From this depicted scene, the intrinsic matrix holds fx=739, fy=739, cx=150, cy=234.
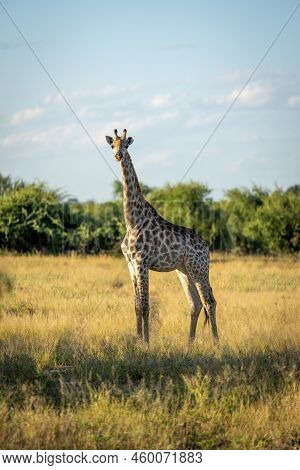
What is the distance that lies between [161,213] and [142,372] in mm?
24673

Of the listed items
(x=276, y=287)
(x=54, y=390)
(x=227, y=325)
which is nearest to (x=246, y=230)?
(x=276, y=287)

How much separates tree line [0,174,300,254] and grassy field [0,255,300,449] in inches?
539

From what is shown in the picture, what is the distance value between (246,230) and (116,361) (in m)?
24.9

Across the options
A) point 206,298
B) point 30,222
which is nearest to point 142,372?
point 206,298

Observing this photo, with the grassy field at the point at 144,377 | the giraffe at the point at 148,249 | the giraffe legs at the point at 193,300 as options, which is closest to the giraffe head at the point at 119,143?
the giraffe at the point at 148,249

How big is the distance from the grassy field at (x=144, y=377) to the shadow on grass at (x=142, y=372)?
0.02m

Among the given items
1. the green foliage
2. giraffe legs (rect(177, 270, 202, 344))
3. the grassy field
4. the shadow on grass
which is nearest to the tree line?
the green foliage

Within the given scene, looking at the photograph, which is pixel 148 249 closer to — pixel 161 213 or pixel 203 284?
pixel 203 284

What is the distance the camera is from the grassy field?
293 inches

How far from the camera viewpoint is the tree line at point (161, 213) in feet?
96.7

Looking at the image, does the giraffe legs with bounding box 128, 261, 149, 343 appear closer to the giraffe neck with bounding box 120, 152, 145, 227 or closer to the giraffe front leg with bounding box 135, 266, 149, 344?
the giraffe front leg with bounding box 135, 266, 149, 344

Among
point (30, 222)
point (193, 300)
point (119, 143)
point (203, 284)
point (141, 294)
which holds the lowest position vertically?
point (193, 300)

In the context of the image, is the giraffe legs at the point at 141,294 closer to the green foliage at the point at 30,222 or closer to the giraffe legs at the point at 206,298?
the giraffe legs at the point at 206,298

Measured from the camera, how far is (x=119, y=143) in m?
11.6
